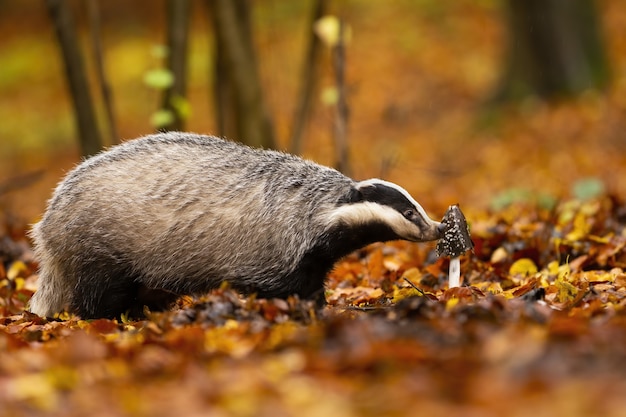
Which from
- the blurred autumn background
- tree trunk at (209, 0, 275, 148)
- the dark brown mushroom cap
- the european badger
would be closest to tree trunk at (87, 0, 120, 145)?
the blurred autumn background

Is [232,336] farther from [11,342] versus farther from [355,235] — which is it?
[355,235]

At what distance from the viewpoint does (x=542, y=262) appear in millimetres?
7738

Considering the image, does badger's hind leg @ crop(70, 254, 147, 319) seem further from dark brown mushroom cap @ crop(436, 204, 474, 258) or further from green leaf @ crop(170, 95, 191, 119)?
green leaf @ crop(170, 95, 191, 119)

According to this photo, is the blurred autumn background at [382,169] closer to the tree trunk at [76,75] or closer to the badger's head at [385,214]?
the tree trunk at [76,75]

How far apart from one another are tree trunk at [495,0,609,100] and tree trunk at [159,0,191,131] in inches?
375

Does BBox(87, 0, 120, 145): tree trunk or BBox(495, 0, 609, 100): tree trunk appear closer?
BBox(87, 0, 120, 145): tree trunk

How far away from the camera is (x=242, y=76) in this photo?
10922mm

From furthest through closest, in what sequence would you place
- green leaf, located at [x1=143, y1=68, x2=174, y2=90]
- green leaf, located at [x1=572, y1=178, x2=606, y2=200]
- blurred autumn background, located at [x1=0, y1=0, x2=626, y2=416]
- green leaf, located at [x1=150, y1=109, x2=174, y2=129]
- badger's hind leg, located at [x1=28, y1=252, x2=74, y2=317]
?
green leaf, located at [x1=572, y1=178, x2=606, y2=200] → green leaf, located at [x1=150, y1=109, x2=174, y2=129] → green leaf, located at [x1=143, y1=68, x2=174, y2=90] → badger's hind leg, located at [x1=28, y1=252, x2=74, y2=317] → blurred autumn background, located at [x1=0, y1=0, x2=626, y2=416]

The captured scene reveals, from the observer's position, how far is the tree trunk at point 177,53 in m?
11.1

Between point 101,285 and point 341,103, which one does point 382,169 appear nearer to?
point 341,103

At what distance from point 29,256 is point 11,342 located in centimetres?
451

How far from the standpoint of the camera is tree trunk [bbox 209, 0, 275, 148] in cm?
1091

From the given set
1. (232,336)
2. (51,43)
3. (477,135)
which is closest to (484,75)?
(477,135)

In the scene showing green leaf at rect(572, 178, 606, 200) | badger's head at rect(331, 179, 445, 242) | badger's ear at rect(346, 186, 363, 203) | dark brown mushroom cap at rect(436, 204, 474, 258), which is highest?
badger's ear at rect(346, 186, 363, 203)
